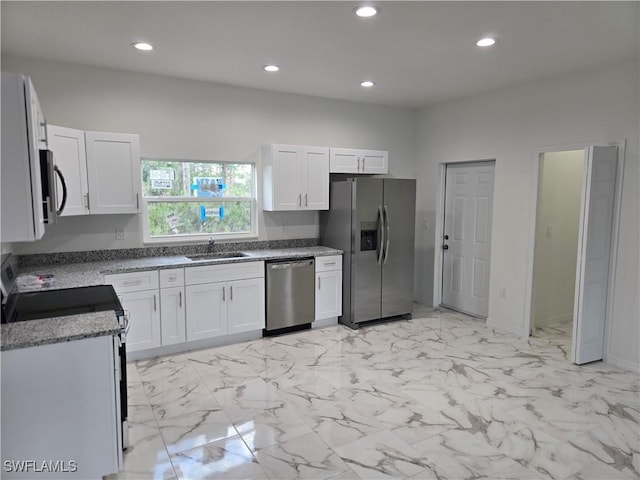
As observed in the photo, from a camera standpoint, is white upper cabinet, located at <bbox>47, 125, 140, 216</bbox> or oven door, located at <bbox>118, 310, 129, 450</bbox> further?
white upper cabinet, located at <bbox>47, 125, 140, 216</bbox>

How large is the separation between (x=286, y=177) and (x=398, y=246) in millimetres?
1551

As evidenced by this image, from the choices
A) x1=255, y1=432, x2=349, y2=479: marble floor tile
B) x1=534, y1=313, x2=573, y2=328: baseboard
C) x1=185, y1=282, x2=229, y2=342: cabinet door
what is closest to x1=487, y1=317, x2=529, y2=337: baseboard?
x1=534, y1=313, x2=573, y2=328: baseboard

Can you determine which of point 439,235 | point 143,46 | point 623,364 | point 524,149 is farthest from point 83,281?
point 623,364

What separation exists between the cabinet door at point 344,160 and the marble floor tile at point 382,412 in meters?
2.03

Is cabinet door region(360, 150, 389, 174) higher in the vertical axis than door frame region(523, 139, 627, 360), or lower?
higher

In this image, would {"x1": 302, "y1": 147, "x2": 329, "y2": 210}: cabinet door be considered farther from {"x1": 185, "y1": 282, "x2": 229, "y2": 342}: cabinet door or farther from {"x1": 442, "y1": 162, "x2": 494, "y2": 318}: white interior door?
{"x1": 442, "y1": 162, "x2": 494, "y2": 318}: white interior door

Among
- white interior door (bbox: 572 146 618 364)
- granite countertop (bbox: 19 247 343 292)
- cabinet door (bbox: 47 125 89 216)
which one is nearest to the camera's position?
granite countertop (bbox: 19 247 343 292)

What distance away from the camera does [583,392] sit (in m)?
3.29

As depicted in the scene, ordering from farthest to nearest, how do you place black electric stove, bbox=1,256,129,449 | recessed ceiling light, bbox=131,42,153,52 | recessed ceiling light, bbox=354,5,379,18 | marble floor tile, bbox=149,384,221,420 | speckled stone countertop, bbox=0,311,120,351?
recessed ceiling light, bbox=131,42,153,52
marble floor tile, bbox=149,384,221,420
recessed ceiling light, bbox=354,5,379,18
black electric stove, bbox=1,256,129,449
speckled stone countertop, bbox=0,311,120,351

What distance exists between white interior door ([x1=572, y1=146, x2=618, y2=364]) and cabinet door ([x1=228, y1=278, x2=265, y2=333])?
3.00 m

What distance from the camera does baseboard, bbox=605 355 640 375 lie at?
Result: 3.68 m

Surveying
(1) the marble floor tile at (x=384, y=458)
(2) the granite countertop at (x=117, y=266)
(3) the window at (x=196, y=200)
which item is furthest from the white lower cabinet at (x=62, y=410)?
(3) the window at (x=196, y=200)

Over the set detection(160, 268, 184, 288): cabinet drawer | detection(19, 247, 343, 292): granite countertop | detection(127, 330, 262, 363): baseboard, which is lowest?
detection(127, 330, 262, 363): baseboard

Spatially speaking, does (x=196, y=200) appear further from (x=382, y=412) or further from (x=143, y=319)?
(x=382, y=412)
